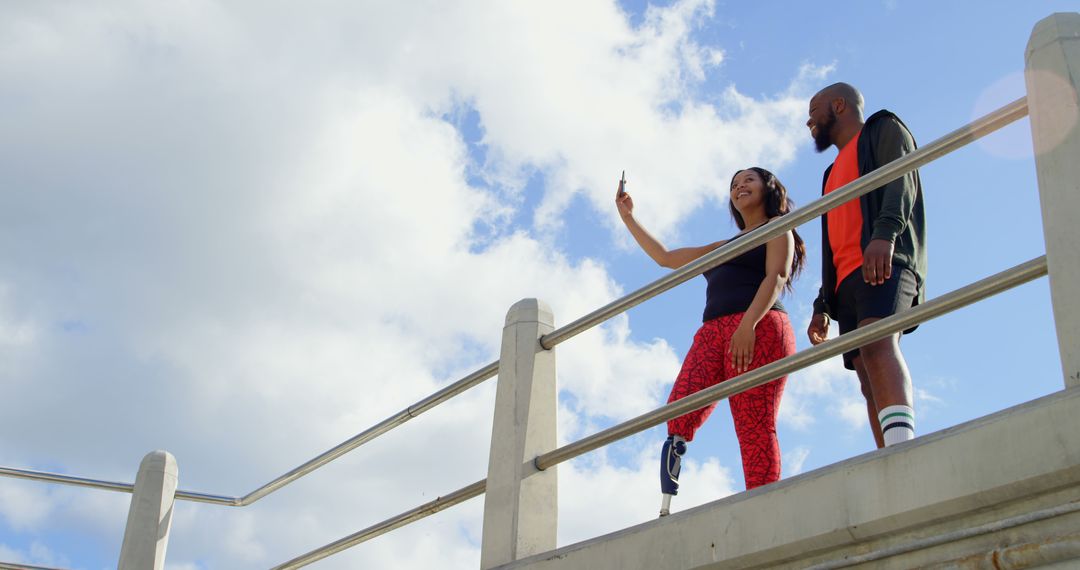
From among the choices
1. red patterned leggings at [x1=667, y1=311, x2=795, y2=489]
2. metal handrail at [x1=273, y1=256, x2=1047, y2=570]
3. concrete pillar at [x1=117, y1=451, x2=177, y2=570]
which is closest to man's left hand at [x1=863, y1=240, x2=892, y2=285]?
metal handrail at [x1=273, y1=256, x2=1047, y2=570]

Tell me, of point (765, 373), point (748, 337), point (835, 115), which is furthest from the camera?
point (835, 115)

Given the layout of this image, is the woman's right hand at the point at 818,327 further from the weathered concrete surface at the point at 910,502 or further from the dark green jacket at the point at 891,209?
the weathered concrete surface at the point at 910,502

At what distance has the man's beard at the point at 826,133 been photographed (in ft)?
15.5

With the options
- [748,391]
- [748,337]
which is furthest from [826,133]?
[748,391]

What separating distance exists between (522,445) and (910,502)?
5.76 ft

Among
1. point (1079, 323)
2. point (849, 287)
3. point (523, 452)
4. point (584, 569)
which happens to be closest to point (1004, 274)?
point (1079, 323)

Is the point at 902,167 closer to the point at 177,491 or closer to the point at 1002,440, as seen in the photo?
the point at 1002,440

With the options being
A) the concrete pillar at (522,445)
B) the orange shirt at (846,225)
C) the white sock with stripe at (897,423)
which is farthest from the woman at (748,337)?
the white sock with stripe at (897,423)

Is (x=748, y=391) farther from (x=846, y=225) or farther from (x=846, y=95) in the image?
(x=846, y=95)

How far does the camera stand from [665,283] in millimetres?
4070

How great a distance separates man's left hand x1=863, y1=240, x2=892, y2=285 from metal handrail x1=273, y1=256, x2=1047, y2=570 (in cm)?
40

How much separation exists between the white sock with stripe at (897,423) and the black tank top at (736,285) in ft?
3.68

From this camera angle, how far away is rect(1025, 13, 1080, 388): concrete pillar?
2.71 m

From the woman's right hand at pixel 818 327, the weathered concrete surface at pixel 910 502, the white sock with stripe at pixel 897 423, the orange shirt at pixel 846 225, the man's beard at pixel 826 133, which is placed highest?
the man's beard at pixel 826 133
